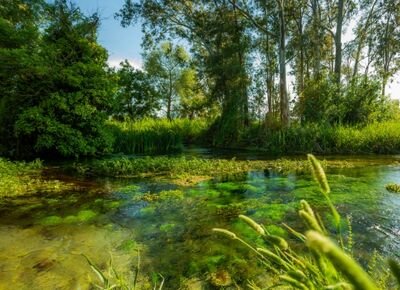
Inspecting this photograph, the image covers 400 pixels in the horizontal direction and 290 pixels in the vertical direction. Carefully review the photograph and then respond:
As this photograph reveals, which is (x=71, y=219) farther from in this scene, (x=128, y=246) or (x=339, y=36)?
(x=339, y=36)

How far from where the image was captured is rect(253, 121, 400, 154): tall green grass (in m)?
11.1

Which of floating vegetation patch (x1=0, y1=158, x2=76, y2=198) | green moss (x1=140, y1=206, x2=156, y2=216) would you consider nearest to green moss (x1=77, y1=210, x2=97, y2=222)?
green moss (x1=140, y1=206, x2=156, y2=216)

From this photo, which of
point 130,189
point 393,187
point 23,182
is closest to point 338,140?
point 393,187

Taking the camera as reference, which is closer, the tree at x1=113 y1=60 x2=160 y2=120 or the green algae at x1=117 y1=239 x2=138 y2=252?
the green algae at x1=117 y1=239 x2=138 y2=252

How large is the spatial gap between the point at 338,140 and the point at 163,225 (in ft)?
31.5

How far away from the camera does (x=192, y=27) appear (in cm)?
2059

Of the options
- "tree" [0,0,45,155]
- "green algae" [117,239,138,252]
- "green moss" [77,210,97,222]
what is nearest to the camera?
"green algae" [117,239,138,252]

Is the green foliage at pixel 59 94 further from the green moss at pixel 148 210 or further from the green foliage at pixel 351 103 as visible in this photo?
the green foliage at pixel 351 103

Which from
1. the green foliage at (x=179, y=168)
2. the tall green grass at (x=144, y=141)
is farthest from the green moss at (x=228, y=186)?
the tall green grass at (x=144, y=141)

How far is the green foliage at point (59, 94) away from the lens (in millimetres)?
8766

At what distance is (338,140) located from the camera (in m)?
11.4

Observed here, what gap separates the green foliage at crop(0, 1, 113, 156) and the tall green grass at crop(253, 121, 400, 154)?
7276 millimetres

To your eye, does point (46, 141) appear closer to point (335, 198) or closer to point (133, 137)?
point (133, 137)

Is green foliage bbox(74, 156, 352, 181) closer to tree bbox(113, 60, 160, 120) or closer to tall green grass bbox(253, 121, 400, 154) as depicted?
tall green grass bbox(253, 121, 400, 154)
